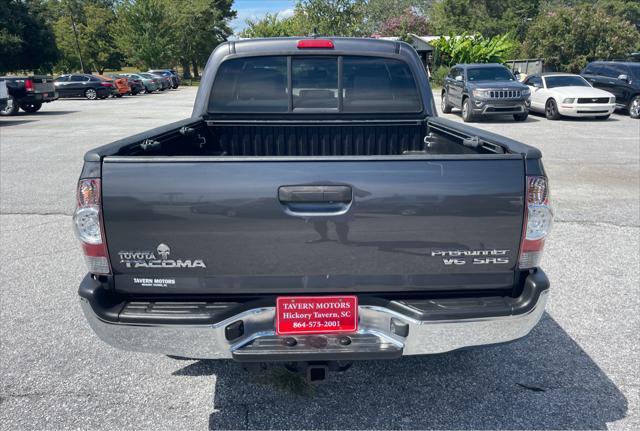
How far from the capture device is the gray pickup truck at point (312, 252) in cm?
232

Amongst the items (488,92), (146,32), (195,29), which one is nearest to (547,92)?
(488,92)

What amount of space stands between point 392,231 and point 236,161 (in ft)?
2.55

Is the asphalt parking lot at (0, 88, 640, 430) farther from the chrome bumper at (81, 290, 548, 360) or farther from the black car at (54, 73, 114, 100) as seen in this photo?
the black car at (54, 73, 114, 100)

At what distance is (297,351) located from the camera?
94.8 inches

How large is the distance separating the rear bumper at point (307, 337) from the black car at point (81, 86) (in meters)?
31.7

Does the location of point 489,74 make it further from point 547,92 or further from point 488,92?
point 547,92

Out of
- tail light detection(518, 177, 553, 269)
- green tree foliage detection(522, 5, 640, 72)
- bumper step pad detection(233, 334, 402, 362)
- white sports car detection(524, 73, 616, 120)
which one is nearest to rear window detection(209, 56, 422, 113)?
tail light detection(518, 177, 553, 269)

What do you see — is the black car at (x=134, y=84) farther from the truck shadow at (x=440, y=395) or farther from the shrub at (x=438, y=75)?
the truck shadow at (x=440, y=395)

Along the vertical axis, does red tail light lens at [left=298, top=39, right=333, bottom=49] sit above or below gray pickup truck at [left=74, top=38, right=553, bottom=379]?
above

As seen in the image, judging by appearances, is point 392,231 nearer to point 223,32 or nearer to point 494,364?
point 494,364

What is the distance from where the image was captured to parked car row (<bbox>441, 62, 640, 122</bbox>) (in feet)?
53.6

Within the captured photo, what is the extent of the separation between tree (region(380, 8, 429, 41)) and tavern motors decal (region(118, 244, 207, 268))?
192 ft

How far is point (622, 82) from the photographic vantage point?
688 inches

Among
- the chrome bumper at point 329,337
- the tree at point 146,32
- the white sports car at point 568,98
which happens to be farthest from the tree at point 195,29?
the chrome bumper at point 329,337
